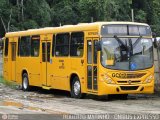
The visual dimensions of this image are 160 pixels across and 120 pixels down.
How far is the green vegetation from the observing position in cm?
8500

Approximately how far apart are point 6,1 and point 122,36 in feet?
238

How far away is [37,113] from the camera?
48.3 ft

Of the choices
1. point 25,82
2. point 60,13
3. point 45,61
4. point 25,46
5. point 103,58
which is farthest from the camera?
point 60,13

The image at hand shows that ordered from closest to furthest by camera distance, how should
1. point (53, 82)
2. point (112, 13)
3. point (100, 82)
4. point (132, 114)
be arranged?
point (132, 114)
point (100, 82)
point (53, 82)
point (112, 13)

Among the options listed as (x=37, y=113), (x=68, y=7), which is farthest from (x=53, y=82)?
(x=68, y=7)

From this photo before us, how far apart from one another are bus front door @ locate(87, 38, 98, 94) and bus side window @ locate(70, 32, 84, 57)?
1.88 ft

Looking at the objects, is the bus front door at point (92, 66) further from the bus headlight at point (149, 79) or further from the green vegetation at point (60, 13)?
the green vegetation at point (60, 13)

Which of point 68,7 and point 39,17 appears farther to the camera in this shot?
point 68,7

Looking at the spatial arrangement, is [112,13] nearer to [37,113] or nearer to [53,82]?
[53,82]

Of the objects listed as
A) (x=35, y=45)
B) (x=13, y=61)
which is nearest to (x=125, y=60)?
(x=35, y=45)

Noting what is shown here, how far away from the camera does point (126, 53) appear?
19453 millimetres

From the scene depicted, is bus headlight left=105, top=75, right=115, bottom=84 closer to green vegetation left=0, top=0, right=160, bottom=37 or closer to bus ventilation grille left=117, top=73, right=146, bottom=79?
bus ventilation grille left=117, top=73, right=146, bottom=79

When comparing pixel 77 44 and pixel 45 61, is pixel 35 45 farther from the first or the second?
pixel 77 44

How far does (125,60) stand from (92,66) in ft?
4.12
